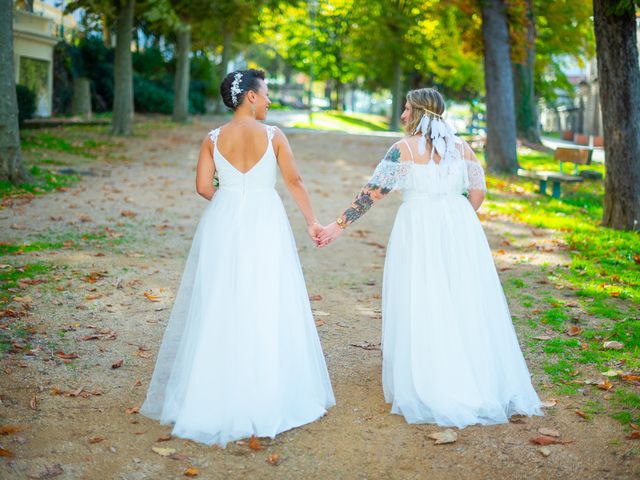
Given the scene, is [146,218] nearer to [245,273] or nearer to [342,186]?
[342,186]

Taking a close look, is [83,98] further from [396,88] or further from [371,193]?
[371,193]

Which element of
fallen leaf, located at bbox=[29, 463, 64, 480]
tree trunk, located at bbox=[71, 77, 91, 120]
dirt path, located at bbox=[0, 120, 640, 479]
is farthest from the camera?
tree trunk, located at bbox=[71, 77, 91, 120]

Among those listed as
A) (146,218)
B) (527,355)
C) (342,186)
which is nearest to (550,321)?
(527,355)

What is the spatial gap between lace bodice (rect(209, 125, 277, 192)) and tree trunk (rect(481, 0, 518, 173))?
14.9 metres

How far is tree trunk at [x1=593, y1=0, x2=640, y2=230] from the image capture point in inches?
438

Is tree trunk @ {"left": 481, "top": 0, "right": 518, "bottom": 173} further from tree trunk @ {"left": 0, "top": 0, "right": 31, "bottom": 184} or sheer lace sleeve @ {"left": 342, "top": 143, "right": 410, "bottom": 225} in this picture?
sheer lace sleeve @ {"left": 342, "top": 143, "right": 410, "bottom": 225}

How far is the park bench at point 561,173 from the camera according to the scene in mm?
15752

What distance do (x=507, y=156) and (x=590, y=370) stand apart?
1366cm

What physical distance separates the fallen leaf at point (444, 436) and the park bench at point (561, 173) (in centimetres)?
1159

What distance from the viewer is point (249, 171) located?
193 inches

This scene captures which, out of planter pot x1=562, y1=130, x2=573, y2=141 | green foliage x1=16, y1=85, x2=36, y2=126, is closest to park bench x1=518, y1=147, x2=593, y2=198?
green foliage x1=16, y1=85, x2=36, y2=126

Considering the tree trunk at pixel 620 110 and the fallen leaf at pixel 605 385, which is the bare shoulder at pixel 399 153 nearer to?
the fallen leaf at pixel 605 385

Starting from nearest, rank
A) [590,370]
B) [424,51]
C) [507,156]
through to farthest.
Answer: [590,370]
[507,156]
[424,51]

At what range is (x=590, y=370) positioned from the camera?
601 cm
